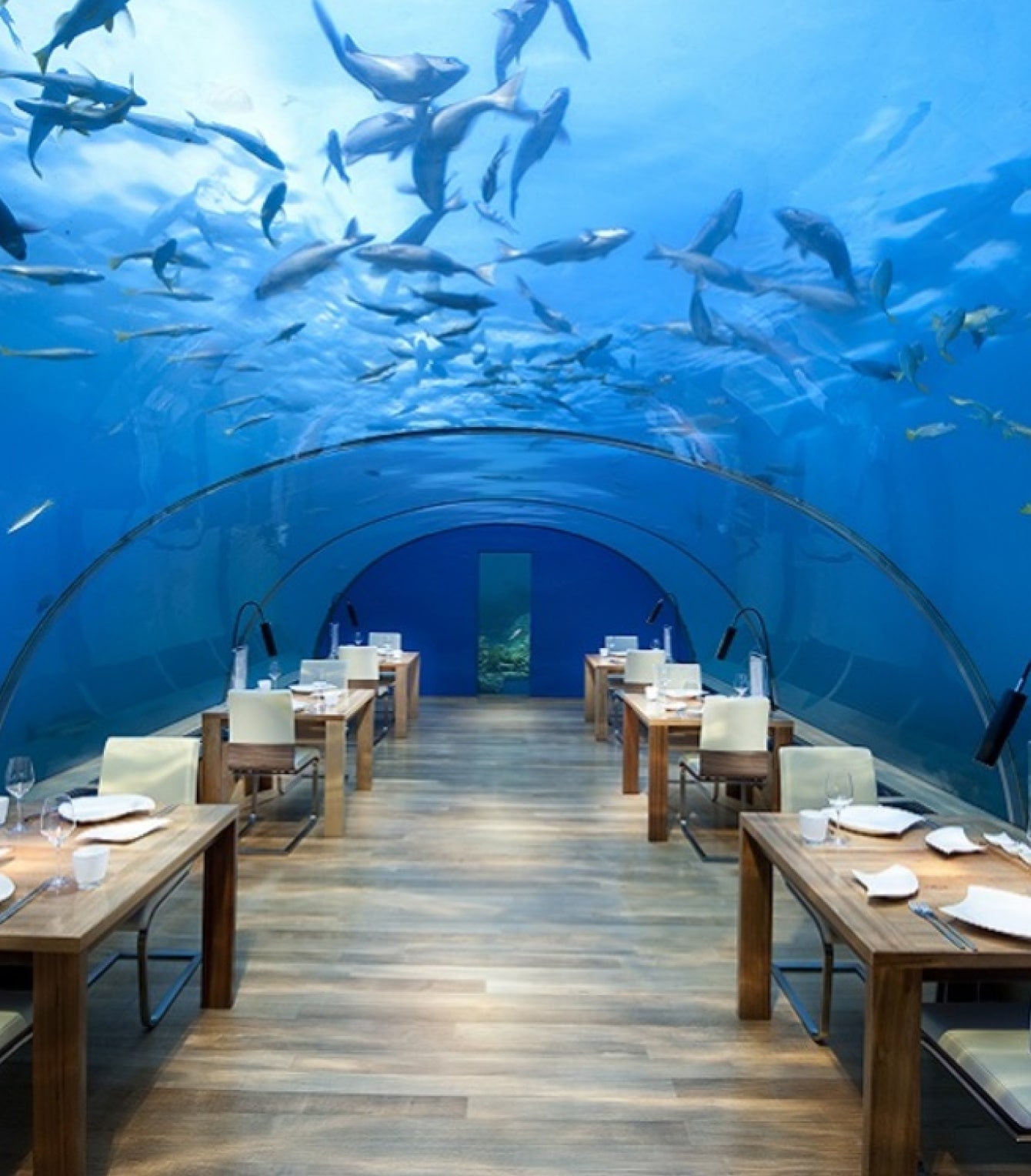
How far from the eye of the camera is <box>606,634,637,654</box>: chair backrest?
38.3 feet

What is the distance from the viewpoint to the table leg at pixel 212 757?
244 inches

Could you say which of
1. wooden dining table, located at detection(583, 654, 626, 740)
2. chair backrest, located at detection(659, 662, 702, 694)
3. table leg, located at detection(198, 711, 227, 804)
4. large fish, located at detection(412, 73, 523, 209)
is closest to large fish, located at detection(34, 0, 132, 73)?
large fish, located at detection(412, 73, 523, 209)

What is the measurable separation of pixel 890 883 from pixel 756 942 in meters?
0.87

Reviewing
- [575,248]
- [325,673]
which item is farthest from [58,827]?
[325,673]

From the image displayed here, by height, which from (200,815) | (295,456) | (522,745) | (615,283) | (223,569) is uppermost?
(615,283)

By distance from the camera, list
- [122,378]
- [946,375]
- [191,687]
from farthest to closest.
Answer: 1. [191,687]
2. [122,378]
3. [946,375]

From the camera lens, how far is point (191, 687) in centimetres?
1111

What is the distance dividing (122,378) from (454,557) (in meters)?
9.07

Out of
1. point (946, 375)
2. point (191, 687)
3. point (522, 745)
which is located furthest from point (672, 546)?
point (946, 375)

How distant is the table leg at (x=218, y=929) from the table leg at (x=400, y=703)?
21.2 ft

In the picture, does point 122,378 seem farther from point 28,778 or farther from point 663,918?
point 663,918

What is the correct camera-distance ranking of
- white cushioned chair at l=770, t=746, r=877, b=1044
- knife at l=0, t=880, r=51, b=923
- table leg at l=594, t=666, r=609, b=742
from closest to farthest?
knife at l=0, t=880, r=51, b=923 < white cushioned chair at l=770, t=746, r=877, b=1044 < table leg at l=594, t=666, r=609, b=742

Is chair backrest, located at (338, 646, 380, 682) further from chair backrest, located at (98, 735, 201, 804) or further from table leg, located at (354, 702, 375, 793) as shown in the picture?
Answer: chair backrest, located at (98, 735, 201, 804)

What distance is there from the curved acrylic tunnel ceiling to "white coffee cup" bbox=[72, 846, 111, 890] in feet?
11.0
